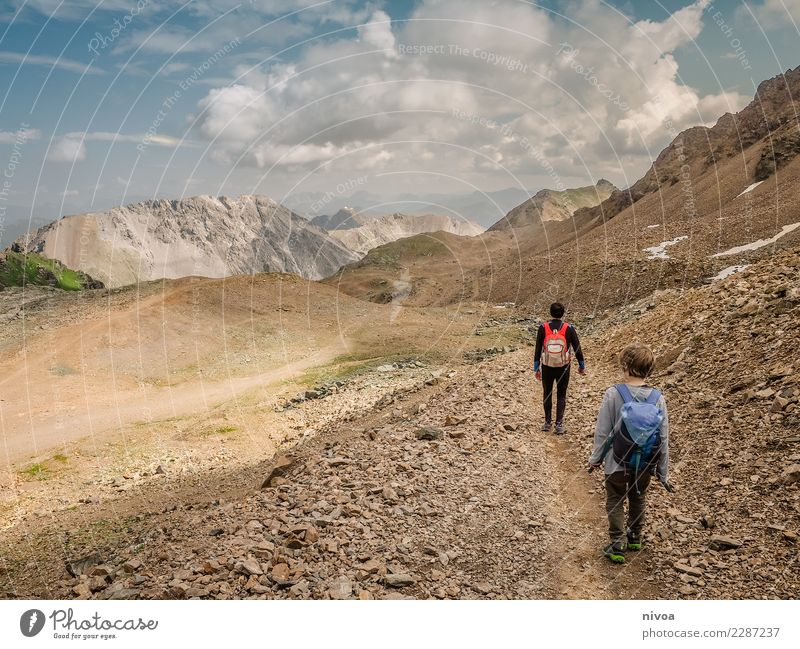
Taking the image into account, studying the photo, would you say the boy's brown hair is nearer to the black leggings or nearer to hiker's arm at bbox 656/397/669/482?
hiker's arm at bbox 656/397/669/482

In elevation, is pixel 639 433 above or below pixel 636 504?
above

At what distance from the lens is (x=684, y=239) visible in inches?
1711

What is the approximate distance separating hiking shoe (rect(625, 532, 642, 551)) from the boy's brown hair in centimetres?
198

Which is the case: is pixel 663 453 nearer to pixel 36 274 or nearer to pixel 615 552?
pixel 615 552

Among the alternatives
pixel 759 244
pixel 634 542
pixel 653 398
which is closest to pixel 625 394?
pixel 653 398

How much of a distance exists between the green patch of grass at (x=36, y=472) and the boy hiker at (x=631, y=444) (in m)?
16.9

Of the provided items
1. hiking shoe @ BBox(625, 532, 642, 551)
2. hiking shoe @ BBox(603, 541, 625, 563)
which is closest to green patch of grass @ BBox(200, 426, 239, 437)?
hiking shoe @ BBox(603, 541, 625, 563)

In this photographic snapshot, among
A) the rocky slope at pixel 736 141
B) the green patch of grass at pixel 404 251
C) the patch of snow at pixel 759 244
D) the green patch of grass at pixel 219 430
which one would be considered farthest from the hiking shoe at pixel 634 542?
the green patch of grass at pixel 404 251

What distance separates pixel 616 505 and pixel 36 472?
17.7m

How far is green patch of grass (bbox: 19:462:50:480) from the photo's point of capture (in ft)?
54.2

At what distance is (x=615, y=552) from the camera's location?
645cm

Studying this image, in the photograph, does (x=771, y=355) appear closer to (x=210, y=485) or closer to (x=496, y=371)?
(x=496, y=371)

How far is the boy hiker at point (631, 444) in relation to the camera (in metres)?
6.04

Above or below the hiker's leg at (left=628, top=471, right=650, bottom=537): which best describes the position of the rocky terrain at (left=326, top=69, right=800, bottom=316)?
above
